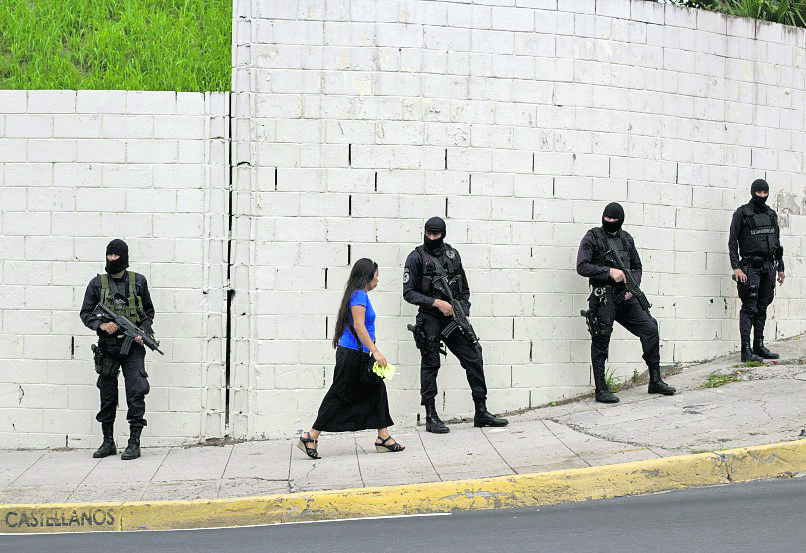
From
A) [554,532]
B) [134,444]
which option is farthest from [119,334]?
[554,532]

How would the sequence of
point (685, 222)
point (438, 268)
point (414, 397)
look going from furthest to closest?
1. point (685, 222)
2. point (414, 397)
3. point (438, 268)

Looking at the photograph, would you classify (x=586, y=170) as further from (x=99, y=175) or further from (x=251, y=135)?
(x=99, y=175)

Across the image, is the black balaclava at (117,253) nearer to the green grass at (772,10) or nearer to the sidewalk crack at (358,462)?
the sidewalk crack at (358,462)

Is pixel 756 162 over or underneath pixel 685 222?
over

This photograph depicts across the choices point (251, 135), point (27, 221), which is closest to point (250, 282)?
point (251, 135)

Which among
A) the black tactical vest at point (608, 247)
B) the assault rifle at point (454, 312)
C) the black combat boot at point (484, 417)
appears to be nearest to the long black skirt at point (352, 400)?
the assault rifle at point (454, 312)

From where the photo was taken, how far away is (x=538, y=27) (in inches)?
380

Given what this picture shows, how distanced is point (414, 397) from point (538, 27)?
3.68 m

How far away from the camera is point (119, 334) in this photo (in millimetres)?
8430

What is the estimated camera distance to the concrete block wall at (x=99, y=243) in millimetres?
9109

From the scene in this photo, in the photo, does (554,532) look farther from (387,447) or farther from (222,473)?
(222,473)

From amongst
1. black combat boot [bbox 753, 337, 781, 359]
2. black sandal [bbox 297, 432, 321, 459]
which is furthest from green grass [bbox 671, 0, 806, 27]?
black sandal [bbox 297, 432, 321, 459]

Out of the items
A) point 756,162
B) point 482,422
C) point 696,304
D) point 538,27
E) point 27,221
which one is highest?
point 538,27

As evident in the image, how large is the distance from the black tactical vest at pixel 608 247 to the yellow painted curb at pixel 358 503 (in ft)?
8.51
